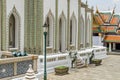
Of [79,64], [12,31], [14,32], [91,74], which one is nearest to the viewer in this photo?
[91,74]

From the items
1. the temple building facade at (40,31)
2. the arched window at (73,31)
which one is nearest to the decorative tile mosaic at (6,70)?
the temple building facade at (40,31)

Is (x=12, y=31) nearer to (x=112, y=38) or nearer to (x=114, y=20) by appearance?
(x=112, y=38)

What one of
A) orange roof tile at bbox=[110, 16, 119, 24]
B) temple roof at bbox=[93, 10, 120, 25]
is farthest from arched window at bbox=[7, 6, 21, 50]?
orange roof tile at bbox=[110, 16, 119, 24]

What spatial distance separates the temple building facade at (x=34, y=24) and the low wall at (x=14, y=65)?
413 cm

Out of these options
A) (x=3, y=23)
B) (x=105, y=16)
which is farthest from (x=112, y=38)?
(x=3, y=23)

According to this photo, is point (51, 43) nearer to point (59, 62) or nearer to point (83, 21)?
point (59, 62)

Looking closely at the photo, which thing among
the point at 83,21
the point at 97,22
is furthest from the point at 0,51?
the point at 97,22

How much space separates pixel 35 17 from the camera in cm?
2250

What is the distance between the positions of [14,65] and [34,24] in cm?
687

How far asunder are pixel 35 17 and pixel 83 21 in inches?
377

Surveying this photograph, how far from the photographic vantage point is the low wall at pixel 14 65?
15.6 m

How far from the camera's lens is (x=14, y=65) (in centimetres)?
1616

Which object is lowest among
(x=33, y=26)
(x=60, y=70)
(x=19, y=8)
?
(x=60, y=70)

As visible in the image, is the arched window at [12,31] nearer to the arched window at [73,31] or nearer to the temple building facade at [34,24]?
the temple building facade at [34,24]
